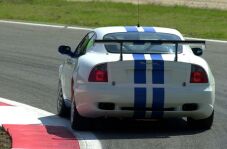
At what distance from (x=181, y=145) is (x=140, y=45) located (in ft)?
5.44

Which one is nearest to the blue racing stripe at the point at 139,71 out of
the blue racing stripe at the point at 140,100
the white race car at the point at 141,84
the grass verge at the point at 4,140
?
the white race car at the point at 141,84

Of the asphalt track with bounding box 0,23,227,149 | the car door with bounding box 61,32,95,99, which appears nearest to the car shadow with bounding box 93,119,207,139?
→ the asphalt track with bounding box 0,23,227,149

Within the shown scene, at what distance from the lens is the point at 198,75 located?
1036cm

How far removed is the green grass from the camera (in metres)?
28.3

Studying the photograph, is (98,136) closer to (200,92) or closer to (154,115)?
(154,115)

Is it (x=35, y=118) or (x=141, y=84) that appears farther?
(x=35, y=118)

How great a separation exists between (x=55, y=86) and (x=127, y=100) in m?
5.31

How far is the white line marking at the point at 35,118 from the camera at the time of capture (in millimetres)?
9828

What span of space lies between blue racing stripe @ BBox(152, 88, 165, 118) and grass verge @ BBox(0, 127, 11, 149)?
5.92ft

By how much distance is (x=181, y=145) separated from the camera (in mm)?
9578

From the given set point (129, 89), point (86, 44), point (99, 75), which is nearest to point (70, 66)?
point (86, 44)

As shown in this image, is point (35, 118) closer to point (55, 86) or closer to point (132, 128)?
point (132, 128)

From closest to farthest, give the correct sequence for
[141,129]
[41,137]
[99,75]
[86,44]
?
[41,137], [99,75], [141,129], [86,44]

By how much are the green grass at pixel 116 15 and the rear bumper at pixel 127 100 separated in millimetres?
14906
